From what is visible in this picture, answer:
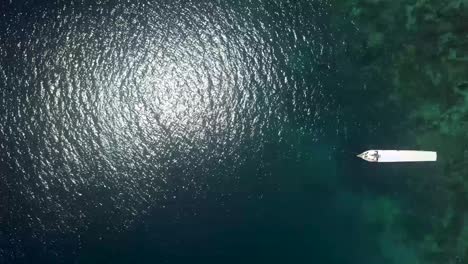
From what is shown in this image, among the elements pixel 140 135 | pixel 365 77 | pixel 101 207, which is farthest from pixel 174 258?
pixel 365 77

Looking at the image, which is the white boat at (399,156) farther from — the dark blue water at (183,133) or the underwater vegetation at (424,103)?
the dark blue water at (183,133)

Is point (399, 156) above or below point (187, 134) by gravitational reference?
below

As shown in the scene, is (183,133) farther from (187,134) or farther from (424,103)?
(424,103)

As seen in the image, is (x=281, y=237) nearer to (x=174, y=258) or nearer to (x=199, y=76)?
(x=174, y=258)

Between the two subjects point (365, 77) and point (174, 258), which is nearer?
point (174, 258)

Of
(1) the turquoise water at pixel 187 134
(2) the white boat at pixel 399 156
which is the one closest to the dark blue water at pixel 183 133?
(1) the turquoise water at pixel 187 134

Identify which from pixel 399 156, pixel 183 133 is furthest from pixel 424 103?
pixel 183 133
